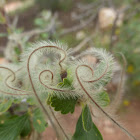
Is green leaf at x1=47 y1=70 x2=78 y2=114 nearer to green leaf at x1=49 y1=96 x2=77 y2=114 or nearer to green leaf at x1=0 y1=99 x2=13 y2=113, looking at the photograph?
green leaf at x1=49 y1=96 x2=77 y2=114

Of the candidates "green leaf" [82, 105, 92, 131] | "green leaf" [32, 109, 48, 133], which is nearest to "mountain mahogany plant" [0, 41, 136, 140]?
"green leaf" [82, 105, 92, 131]

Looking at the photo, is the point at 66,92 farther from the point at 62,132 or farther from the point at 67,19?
the point at 67,19

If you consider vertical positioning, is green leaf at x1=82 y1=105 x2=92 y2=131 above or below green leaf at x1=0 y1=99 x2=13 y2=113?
below

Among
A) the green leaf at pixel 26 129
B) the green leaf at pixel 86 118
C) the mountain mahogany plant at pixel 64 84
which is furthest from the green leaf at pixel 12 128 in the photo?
the green leaf at pixel 86 118

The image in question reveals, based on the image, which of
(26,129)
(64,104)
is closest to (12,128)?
(26,129)

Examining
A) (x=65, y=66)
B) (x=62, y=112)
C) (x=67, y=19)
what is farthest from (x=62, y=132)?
(x=67, y=19)

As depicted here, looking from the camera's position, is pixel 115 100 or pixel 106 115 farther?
pixel 115 100
